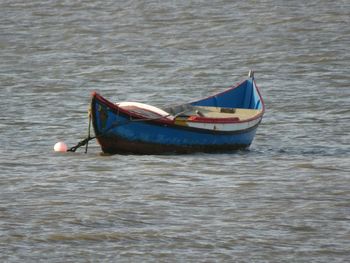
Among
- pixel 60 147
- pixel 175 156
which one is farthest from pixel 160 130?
pixel 60 147

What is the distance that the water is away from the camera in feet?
52.1

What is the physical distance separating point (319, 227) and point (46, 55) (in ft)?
66.3

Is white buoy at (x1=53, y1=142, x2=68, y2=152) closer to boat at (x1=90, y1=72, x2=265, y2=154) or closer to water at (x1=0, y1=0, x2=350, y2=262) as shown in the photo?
water at (x1=0, y1=0, x2=350, y2=262)

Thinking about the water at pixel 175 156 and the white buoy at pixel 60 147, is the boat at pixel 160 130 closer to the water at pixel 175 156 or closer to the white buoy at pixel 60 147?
the water at pixel 175 156

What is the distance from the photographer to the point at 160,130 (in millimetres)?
21859

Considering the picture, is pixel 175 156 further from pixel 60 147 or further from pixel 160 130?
pixel 60 147

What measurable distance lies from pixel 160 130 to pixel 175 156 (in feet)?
1.69

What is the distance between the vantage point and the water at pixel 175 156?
15.9 metres

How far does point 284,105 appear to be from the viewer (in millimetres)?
27828

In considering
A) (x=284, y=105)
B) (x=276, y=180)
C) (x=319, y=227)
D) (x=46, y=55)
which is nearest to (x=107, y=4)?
(x=46, y=55)

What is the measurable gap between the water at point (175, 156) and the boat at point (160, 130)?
256 millimetres

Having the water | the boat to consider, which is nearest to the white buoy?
the water

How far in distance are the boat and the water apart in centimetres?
26

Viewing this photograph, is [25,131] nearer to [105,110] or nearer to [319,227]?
[105,110]
